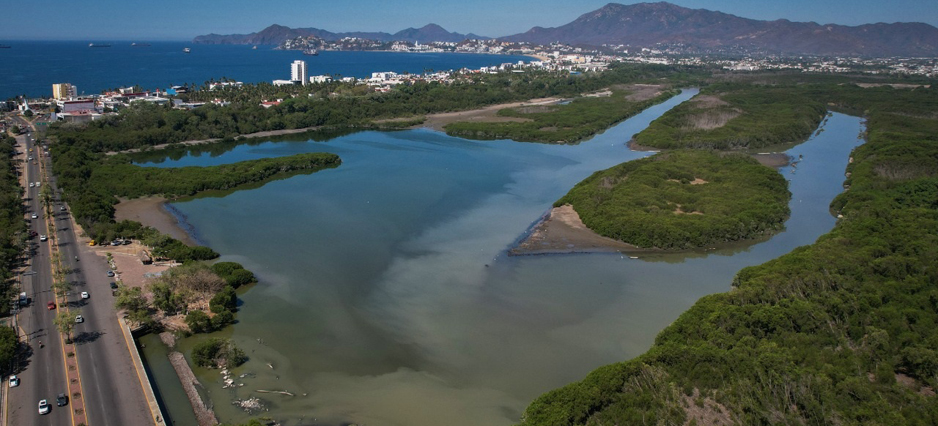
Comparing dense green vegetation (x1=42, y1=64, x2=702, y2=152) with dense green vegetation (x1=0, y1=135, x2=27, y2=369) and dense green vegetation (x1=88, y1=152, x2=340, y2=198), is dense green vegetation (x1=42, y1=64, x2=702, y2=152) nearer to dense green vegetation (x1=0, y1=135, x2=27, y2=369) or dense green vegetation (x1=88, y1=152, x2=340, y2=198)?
dense green vegetation (x1=88, y1=152, x2=340, y2=198)

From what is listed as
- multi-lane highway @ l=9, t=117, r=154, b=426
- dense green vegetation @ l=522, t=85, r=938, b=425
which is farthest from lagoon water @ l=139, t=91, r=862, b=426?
dense green vegetation @ l=522, t=85, r=938, b=425

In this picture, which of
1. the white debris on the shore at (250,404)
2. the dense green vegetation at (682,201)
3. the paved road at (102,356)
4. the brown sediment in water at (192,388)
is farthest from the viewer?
the dense green vegetation at (682,201)

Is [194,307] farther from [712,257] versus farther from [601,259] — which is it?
[712,257]

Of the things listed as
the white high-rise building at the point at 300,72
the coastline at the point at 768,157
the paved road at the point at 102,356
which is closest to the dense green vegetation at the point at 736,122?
the coastline at the point at 768,157

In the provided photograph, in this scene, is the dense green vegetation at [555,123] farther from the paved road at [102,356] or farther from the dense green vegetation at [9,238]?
the paved road at [102,356]

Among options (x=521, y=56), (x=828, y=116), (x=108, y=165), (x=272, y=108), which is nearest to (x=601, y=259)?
(x=108, y=165)

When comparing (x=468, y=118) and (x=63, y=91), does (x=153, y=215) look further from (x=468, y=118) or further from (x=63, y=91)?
(x=63, y=91)
